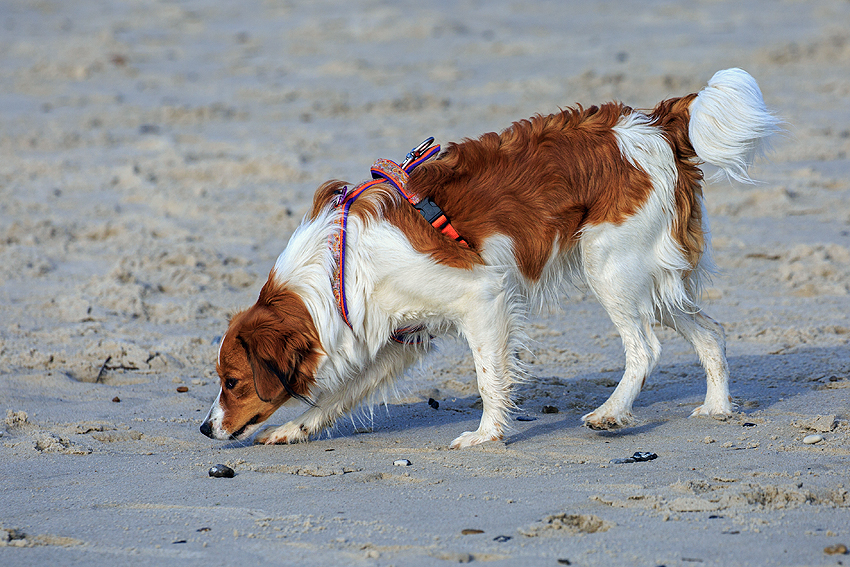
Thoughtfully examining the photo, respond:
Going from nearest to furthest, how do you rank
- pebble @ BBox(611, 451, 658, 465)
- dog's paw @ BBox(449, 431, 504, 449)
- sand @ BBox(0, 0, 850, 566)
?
sand @ BBox(0, 0, 850, 566) < pebble @ BBox(611, 451, 658, 465) < dog's paw @ BBox(449, 431, 504, 449)

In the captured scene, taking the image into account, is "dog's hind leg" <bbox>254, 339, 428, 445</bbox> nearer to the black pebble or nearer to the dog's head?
the dog's head

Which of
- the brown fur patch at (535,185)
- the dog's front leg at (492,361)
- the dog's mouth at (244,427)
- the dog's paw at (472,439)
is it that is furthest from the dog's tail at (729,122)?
the dog's mouth at (244,427)

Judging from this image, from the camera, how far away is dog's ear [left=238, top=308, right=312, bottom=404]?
163 inches

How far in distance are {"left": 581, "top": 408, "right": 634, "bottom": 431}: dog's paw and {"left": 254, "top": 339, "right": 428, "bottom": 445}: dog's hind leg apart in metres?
0.93

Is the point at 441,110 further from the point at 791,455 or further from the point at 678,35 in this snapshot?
the point at 791,455

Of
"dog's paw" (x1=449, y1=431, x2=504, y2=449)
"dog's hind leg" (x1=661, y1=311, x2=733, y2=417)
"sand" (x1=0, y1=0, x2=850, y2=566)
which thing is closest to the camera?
"sand" (x1=0, y1=0, x2=850, y2=566)

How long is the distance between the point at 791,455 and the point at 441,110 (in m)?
7.76

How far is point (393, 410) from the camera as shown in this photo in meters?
5.05

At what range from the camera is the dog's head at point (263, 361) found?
13.7 feet

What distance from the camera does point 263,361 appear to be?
416cm

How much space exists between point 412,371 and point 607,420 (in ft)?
3.44

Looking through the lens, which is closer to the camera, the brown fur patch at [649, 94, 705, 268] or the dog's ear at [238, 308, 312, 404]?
the dog's ear at [238, 308, 312, 404]

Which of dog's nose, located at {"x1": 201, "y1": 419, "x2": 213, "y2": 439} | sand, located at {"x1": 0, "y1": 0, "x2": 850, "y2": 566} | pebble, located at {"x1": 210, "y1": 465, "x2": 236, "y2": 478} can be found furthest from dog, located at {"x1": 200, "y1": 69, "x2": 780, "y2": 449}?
pebble, located at {"x1": 210, "y1": 465, "x2": 236, "y2": 478}

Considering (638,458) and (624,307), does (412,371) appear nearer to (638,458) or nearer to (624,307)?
(624,307)
